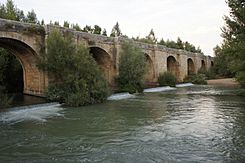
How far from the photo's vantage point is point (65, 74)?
1683 centimetres

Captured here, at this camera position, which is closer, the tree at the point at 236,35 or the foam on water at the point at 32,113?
the foam on water at the point at 32,113

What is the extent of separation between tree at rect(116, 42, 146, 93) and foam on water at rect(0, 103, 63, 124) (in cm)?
975

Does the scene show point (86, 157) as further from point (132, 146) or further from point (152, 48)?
point (152, 48)

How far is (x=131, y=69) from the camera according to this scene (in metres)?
24.4

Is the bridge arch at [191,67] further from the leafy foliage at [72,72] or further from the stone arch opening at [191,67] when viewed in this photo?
the leafy foliage at [72,72]

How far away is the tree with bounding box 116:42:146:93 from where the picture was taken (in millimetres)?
24391

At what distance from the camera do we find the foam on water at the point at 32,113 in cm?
1217

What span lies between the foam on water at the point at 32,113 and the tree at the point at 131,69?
9745 mm

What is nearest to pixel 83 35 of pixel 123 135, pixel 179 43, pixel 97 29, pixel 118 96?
pixel 118 96

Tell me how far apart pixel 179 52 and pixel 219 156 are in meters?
35.8

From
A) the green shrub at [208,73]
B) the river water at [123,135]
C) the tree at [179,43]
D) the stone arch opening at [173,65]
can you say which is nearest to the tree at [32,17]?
the stone arch opening at [173,65]

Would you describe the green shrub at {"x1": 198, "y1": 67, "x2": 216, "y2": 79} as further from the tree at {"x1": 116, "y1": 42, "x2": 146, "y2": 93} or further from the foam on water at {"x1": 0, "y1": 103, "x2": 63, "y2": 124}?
the foam on water at {"x1": 0, "y1": 103, "x2": 63, "y2": 124}

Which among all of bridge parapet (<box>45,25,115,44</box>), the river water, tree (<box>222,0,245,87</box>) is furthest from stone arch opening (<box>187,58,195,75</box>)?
the river water

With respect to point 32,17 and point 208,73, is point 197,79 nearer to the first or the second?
point 208,73
